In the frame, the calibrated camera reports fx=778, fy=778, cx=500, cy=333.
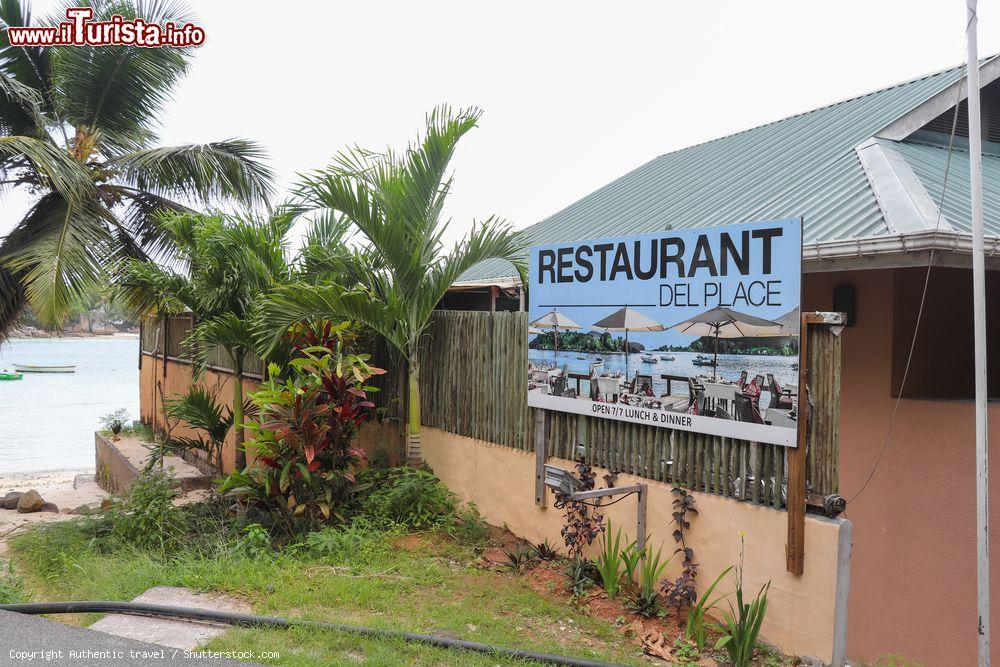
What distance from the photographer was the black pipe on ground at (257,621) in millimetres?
4430

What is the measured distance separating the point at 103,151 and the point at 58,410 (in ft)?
108

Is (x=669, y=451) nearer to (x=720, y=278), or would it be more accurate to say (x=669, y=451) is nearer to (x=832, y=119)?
(x=720, y=278)

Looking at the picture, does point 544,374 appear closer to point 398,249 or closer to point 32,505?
point 398,249

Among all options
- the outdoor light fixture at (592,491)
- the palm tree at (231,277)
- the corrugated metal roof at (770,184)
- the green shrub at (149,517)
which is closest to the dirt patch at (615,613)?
the outdoor light fixture at (592,491)

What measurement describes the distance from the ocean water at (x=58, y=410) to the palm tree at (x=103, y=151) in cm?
223

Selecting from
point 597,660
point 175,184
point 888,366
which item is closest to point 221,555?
point 597,660

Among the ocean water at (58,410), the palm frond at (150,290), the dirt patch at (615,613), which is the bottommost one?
the ocean water at (58,410)

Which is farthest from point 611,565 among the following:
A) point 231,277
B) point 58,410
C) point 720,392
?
point 58,410

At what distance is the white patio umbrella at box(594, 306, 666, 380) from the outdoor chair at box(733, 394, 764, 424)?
2.72ft

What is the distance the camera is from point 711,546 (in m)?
5.37

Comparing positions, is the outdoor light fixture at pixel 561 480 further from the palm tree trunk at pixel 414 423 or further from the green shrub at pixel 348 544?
the palm tree trunk at pixel 414 423

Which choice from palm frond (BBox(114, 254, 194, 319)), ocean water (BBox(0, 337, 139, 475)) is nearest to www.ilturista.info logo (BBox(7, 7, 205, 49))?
palm frond (BBox(114, 254, 194, 319))

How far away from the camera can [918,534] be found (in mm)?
5875

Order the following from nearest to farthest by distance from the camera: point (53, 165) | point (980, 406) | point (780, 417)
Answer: point (980, 406), point (780, 417), point (53, 165)
